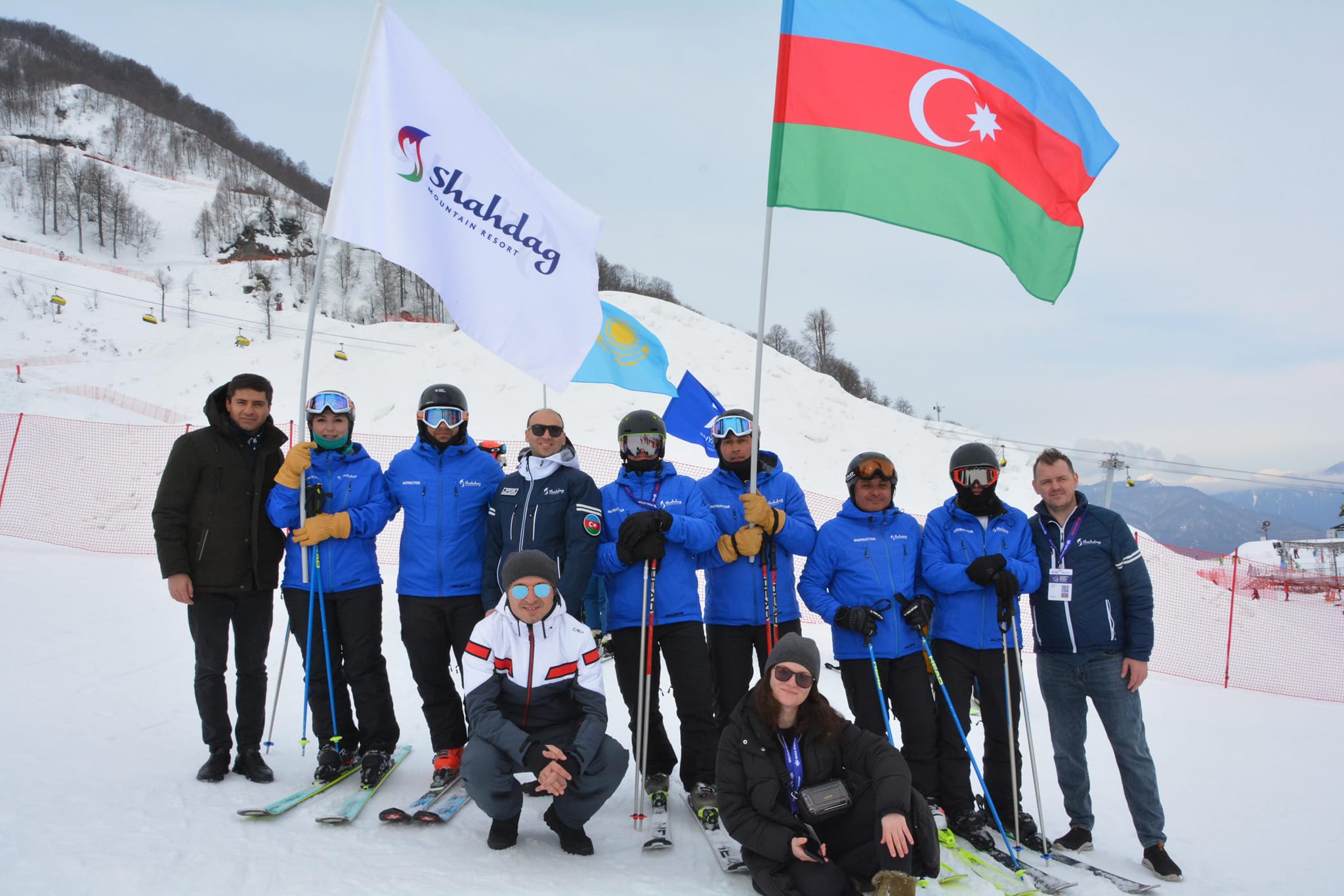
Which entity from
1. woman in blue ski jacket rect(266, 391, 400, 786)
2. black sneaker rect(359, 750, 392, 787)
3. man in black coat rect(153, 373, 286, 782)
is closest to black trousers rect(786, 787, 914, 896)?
black sneaker rect(359, 750, 392, 787)

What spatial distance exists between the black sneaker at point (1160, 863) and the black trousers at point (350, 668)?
12.6 ft

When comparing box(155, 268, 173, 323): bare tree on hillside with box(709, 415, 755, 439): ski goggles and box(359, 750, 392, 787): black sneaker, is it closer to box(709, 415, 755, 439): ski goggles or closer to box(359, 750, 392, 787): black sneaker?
box(359, 750, 392, 787): black sneaker

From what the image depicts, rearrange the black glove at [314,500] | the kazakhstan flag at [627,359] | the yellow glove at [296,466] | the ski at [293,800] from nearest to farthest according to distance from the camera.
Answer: the ski at [293,800] → the yellow glove at [296,466] → the black glove at [314,500] → the kazakhstan flag at [627,359]

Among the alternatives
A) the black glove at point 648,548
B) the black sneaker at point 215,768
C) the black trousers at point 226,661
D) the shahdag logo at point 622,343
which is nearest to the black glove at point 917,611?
the black glove at point 648,548

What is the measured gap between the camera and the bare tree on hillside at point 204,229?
61500 millimetres

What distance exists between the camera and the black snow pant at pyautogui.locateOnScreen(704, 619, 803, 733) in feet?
13.8

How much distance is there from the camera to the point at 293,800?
361cm

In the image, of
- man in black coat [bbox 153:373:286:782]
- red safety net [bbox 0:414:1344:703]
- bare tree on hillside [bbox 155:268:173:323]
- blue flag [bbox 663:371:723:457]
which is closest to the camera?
man in black coat [bbox 153:373:286:782]

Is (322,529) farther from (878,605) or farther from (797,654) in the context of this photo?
(878,605)

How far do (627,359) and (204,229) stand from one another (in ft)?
222

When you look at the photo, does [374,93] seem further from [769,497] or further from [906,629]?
[906,629]

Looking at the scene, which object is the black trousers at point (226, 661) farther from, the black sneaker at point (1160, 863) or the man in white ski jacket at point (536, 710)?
the black sneaker at point (1160, 863)

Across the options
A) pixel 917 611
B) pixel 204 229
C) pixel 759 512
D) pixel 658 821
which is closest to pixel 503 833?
pixel 658 821

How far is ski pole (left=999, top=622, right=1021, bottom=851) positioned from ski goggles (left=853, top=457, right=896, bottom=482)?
930 millimetres
